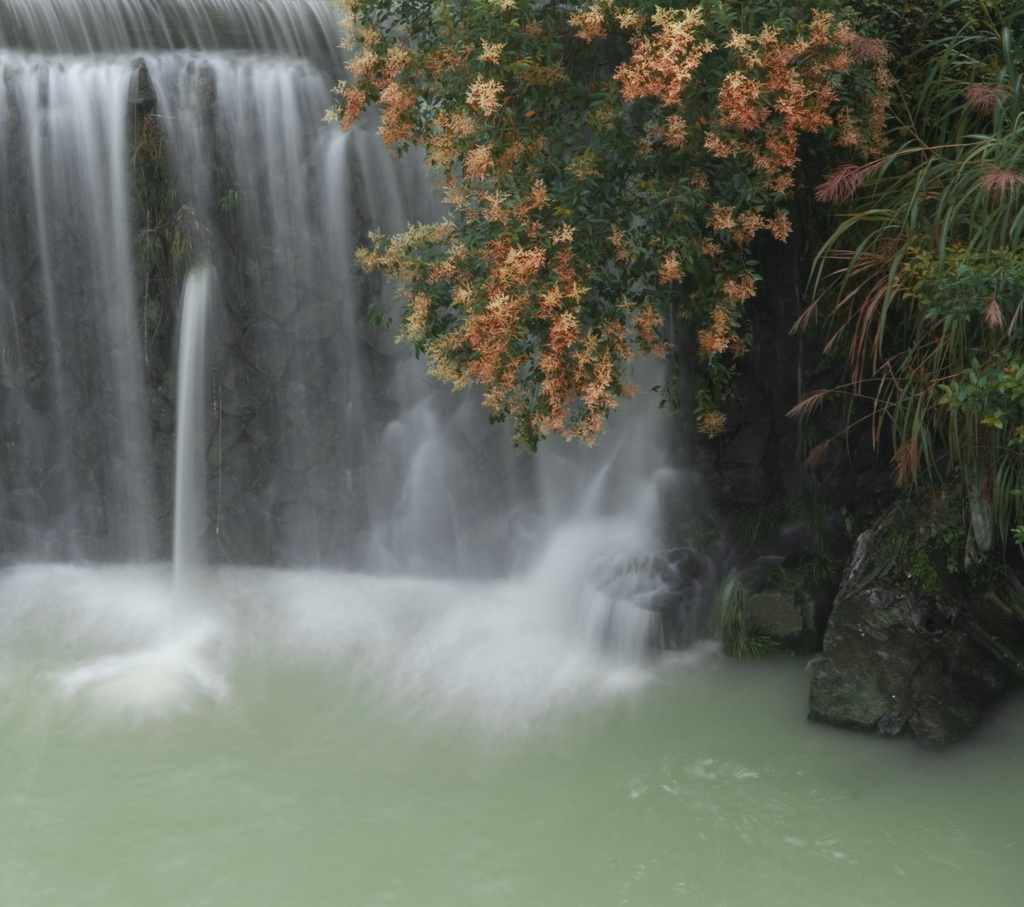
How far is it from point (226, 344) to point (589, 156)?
335 cm

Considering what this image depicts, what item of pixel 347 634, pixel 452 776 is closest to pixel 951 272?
pixel 452 776

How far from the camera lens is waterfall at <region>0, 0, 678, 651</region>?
7.78 metres

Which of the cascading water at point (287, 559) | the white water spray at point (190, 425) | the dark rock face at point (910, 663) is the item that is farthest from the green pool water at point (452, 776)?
the white water spray at point (190, 425)

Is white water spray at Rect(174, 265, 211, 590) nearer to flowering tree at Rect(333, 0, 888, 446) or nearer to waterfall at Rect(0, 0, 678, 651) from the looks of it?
waterfall at Rect(0, 0, 678, 651)

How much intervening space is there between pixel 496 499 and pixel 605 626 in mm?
1487

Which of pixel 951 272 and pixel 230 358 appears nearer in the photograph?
pixel 951 272

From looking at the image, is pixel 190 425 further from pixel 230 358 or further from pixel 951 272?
pixel 951 272

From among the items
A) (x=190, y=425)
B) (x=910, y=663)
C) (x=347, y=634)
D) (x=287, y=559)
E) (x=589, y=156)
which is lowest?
(x=347, y=634)

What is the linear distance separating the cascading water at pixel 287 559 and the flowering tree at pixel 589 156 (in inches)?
62.9

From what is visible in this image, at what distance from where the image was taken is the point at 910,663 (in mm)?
5934

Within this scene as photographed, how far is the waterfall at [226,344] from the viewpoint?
7777mm

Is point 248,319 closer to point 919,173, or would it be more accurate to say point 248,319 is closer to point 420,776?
point 420,776

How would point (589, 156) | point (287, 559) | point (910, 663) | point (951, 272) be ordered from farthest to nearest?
point (287, 559)
point (910, 663)
point (589, 156)
point (951, 272)

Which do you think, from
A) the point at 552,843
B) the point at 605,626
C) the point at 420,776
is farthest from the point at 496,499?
the point at 552,843
